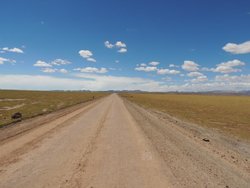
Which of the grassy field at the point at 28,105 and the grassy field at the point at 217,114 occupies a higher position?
the grassy field at the point at 28,105

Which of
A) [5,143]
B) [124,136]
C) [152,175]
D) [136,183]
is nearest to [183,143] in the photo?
[124,136]

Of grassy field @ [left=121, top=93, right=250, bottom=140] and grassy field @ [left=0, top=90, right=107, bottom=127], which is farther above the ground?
grassy field @ [left=0, top=90, right=107, bottom=127]

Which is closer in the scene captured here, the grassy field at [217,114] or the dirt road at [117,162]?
the dirt road at [117,162]

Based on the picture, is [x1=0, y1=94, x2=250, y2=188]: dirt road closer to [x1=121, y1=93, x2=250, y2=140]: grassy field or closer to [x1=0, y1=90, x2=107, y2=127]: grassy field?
[x1=121, y1=93, x2=250, y2=140]: grassy field

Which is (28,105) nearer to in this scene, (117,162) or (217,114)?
(217,114)

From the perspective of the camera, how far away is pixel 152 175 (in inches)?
304

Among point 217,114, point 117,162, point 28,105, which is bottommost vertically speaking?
point 217,114

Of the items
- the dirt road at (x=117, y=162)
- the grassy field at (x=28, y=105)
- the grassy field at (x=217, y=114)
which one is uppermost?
the dirt road at (x=117, y=162)

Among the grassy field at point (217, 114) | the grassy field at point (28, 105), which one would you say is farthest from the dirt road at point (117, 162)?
the grassy field at point (28, 105)

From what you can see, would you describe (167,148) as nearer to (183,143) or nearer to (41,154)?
(183,143)

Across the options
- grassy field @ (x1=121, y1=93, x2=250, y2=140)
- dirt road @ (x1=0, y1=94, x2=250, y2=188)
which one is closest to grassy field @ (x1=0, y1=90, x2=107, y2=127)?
dirt road @ (x1=0, y1=94, x2=250, y2=188)

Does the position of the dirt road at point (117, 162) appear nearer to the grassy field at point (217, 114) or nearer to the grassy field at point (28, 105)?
the grassy field at point (217, 114)

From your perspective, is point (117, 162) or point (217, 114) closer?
point (117, 162)

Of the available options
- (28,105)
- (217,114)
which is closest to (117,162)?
(217,114)
